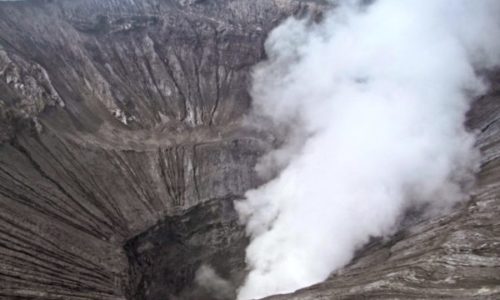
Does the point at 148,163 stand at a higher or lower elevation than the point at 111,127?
lower

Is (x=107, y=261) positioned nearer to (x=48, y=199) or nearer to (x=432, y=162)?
(x=48, y=199)

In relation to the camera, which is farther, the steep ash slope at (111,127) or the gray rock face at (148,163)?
the steep ash slope at (111,127)

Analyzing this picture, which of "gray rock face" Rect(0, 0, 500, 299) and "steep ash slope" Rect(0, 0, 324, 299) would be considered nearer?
"gray rock face" Rect(0, 0, 500, 299)

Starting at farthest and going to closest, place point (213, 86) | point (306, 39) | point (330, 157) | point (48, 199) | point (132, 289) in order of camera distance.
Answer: point (306, 39) → point (213, 86) → point (330, 157) → point (48, 199) → point (132, 289)

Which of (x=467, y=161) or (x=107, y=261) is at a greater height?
(x=467, y=161)

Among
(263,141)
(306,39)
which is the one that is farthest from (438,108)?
(306,39)

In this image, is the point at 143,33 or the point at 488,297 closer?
the point at 488,297

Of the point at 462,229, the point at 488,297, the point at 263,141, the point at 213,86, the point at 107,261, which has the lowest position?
the point at 488,297

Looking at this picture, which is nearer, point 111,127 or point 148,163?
point 148,163
